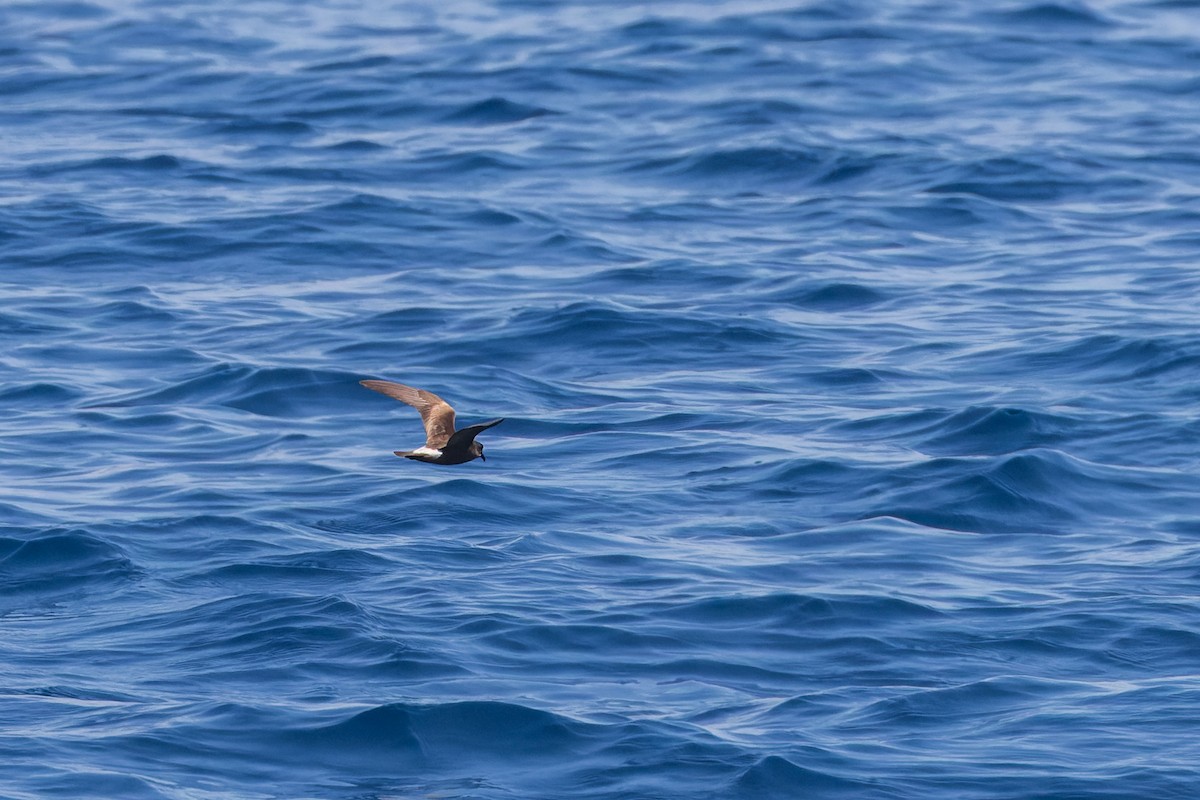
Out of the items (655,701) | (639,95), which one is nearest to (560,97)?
(639,95)

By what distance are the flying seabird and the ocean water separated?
68 centimetres

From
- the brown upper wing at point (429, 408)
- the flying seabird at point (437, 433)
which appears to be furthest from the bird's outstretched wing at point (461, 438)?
the brown upper wing at point (429, 408)

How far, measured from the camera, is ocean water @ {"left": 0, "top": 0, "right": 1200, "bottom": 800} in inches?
344

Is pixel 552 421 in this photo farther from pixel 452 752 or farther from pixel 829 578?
pixel 452 752

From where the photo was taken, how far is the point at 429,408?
35.1ft

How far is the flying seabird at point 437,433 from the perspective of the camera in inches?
395

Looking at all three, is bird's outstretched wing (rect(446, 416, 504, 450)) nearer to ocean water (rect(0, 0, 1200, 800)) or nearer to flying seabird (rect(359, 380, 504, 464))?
flying seabird (rect(359, 380, 504, 464))

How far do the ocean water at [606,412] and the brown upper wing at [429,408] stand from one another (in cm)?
69

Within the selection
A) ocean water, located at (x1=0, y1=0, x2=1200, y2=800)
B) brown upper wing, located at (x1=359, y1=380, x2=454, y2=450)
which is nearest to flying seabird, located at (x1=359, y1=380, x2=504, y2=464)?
brown upper wing, located at (x1=359, y1=380, x2=454, y2=450)

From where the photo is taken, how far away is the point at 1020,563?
10727 mm

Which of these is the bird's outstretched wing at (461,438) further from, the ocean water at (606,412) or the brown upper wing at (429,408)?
the ocean water at (606,412)

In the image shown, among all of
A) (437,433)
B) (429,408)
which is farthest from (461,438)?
(429,408)

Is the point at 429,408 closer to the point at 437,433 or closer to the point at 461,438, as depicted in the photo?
the point at 437,433

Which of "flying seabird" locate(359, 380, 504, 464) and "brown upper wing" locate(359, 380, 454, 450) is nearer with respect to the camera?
"flying seabird" locate(359, 380, 504, 464)
